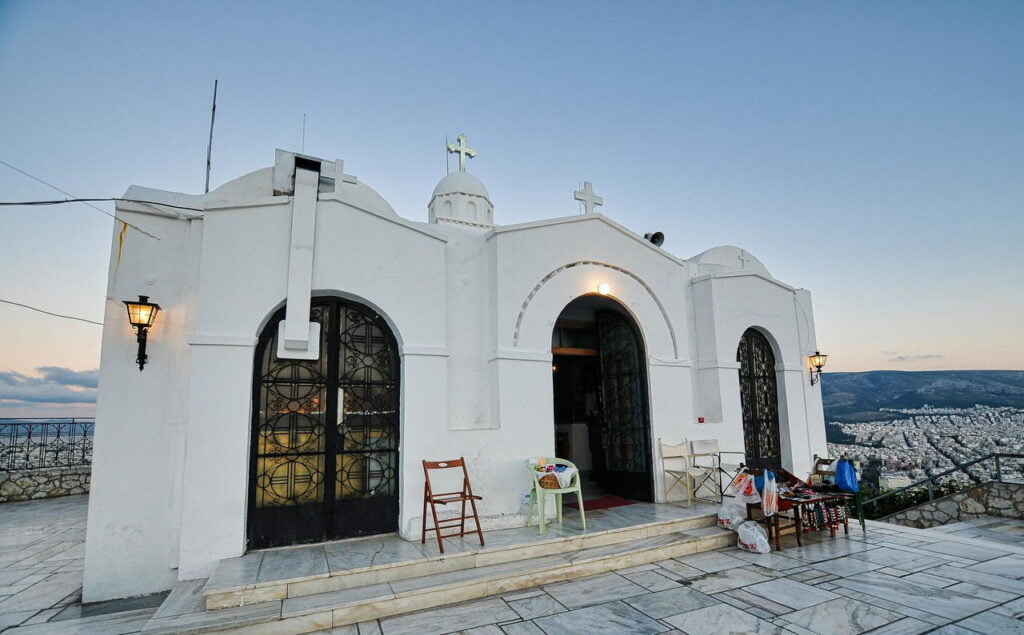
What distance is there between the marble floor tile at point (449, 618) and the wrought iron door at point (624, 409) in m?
4.00

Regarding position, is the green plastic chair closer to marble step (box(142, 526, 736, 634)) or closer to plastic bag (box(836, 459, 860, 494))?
marble step (box(142, 526, 736, 634))

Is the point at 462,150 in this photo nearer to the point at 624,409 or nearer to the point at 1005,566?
the point at 624,409

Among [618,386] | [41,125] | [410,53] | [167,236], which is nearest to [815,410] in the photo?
[618,386]

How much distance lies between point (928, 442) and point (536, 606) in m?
18.0

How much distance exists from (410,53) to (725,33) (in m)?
5.07

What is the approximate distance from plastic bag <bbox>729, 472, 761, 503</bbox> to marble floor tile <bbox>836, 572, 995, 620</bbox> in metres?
1.25

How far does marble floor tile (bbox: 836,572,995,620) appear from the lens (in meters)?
4.01

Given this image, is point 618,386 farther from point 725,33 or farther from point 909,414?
point 909,414

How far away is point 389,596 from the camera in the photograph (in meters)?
4.11

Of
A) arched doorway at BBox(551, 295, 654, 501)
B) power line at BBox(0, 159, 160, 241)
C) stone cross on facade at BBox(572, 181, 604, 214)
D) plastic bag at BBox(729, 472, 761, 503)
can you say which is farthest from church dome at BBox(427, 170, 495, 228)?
plastic bag at BBox(729, 472, 761, 503)

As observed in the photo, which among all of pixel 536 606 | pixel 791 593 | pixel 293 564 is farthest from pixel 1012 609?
pixel 293 564

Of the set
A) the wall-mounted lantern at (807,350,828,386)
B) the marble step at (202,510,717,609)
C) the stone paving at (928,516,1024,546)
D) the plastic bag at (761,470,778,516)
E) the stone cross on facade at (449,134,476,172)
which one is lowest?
the stone paving at (928,516,1024,546)

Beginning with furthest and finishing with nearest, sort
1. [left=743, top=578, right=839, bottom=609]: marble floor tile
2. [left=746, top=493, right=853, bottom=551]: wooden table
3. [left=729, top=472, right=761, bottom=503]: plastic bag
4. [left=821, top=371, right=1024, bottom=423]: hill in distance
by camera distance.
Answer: [left=821, top=371, right=1024, bottom=423]: hill in distance
[left=729, top=472, right=761, bottom=503]: plastic bag
[left=746, top=493, right=853, bottom=551]: wooden table
[left=743, top=578, right=839, bottom=609]: marble floor tile

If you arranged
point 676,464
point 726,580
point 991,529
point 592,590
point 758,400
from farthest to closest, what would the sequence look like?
point 758,400 < point 991,529 < point 676,464 < point 726,580 < point 592,590
